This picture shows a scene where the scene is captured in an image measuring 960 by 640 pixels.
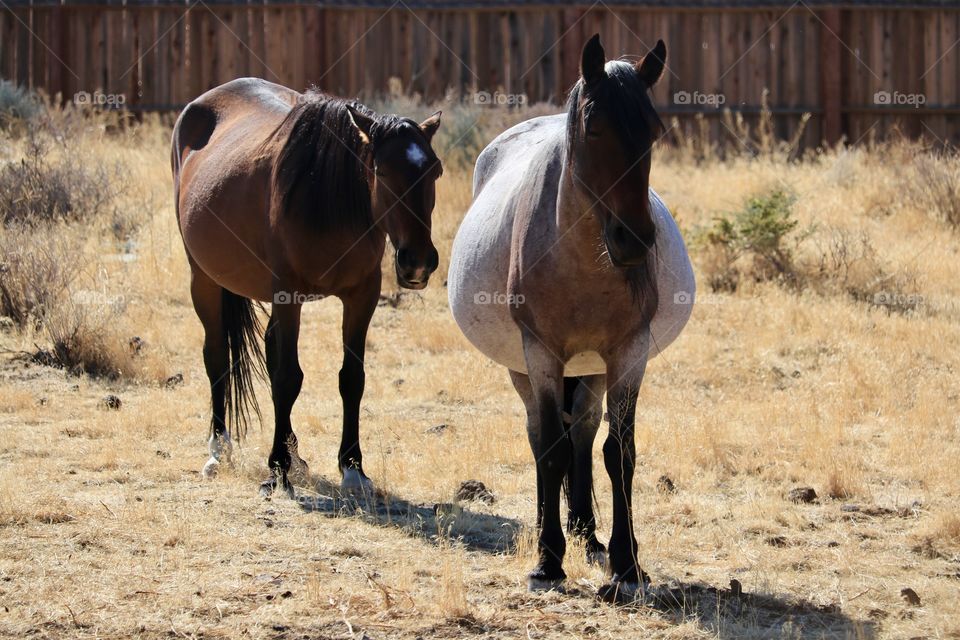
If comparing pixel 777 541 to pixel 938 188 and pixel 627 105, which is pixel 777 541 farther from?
pixel 938 188

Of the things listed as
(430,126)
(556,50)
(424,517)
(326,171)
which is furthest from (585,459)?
(556,50)

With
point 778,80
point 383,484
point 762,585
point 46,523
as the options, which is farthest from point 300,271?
point 778,80

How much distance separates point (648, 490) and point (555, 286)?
200 centimetres

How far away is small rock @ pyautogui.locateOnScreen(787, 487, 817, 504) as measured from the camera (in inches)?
230

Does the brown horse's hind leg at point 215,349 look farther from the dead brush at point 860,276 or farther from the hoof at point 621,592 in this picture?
the dead brush at point 860,276

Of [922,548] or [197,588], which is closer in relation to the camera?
[197,588]

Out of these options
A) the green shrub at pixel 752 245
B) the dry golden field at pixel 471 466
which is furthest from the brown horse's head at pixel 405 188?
the green shrub at pixel 752 245

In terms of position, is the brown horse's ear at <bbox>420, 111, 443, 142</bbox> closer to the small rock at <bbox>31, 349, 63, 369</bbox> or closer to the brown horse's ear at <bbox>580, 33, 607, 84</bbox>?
the brown horse's ear at <bbox>580, 33, 607, 84</bbox>

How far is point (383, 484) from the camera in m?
6.15

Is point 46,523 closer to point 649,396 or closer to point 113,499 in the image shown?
point 113,499

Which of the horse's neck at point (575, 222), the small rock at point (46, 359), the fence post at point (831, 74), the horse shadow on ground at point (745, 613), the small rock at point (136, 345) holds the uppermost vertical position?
the fence post at point (831, 74)

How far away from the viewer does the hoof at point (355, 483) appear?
607 cm

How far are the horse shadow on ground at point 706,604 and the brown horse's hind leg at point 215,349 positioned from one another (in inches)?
65.1

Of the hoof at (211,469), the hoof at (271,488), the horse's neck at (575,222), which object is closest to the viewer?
the horse's neck at (575,222)
